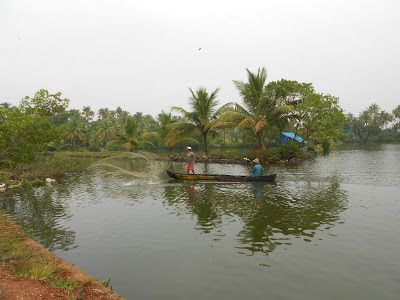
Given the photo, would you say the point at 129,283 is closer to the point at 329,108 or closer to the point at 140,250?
the point at 140,250

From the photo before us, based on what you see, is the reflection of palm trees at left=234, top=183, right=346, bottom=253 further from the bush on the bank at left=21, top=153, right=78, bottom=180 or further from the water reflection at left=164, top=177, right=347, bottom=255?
the bush on the bank at left=21, top=153, right=78, bottom=180

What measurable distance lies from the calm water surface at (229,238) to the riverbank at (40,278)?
24.6 inches

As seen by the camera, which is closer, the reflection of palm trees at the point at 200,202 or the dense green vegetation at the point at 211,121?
the reflection of palm trees at the point at 200,202

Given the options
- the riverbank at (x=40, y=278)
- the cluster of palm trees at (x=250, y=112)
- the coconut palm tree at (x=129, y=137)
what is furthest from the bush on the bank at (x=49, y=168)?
the coconut palm tree at (x=129, y=137)

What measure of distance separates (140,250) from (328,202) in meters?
8.57

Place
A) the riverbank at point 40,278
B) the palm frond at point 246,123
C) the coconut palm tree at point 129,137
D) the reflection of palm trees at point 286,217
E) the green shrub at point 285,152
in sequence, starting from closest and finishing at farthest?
the riverbank at point 40,278 < the reflection of palm trees at point 286,217 < the palm frond at point 246,123 < the green shrub at point 285,152 < the coconut palm tree at point 129,137

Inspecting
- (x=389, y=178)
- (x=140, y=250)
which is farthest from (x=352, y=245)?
(x=389, y=178)

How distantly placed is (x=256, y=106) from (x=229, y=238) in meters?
22.3

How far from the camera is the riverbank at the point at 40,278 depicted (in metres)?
4.32

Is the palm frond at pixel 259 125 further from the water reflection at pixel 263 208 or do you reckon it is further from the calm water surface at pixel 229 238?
the calm water surface at pixel 229 238

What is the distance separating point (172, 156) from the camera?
3503cm

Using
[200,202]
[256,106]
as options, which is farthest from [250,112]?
[200,202]

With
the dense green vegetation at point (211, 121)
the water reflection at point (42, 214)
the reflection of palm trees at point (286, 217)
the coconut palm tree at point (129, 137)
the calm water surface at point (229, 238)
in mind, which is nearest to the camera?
the calm water surface at point (229, 238)

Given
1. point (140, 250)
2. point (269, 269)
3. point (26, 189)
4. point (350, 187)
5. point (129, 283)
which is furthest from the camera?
point (26, 189)
